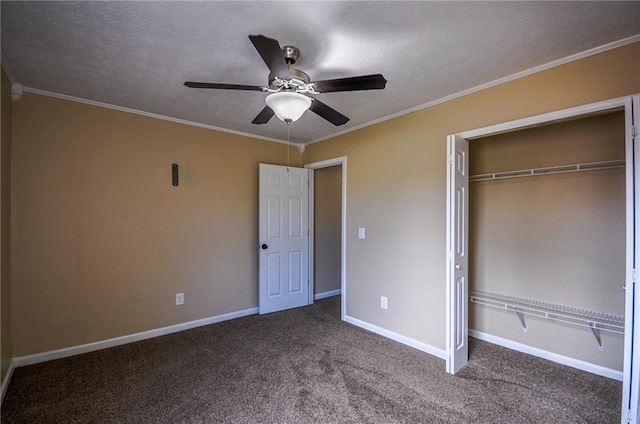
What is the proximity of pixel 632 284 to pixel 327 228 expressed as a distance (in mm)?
3662

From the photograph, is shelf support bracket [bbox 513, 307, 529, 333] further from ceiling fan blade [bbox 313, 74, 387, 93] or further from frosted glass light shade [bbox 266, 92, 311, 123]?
frosted glass light shade [bbox 266, 92, 311, 123]

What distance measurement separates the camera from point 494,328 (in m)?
3.19

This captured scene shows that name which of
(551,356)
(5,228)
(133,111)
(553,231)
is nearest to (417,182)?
(553,231)

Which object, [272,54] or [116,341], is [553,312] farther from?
[116,341]

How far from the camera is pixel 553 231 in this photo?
284 centimetres

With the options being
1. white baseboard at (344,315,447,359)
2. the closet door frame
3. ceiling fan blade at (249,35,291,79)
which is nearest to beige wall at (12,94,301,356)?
white baseboard at (344,315,447,359)

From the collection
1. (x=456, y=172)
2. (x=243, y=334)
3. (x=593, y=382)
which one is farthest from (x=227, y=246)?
(x=593, y=382)

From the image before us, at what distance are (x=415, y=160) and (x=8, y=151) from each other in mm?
3697

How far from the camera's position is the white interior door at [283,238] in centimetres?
410

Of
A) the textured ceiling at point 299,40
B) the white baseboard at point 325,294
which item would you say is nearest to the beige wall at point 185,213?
the textured ceiling at point 299,40

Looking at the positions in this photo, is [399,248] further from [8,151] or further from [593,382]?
[8,151]

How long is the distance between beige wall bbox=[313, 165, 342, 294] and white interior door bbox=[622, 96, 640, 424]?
3552mm

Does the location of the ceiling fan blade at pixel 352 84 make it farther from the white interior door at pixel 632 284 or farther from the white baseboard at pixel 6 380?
the white baseboard at pixel 6 380

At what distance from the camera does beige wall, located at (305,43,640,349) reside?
2.10 meters
